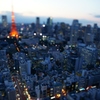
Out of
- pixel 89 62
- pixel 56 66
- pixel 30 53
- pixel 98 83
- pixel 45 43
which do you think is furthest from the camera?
pixel 45 43

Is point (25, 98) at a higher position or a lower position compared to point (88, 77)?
lower

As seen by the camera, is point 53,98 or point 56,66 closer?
point 53,98

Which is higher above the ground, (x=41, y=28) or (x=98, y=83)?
(x=41, y=28)

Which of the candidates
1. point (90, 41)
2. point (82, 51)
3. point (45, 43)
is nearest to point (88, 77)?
point (82, 51)

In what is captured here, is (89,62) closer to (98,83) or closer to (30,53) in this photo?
(98,83)

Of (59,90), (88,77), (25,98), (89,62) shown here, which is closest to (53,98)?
(59,90)

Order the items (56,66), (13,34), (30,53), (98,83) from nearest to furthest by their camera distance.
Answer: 1. (98,83)
2. (56,66)
3. (30,53)
4. (13,34)

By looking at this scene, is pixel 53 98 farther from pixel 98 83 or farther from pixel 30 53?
pixel 30 53

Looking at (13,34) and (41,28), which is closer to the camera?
(13,34)

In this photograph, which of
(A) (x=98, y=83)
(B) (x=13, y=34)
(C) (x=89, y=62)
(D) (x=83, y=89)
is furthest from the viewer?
(B) (x=13, y=34)
